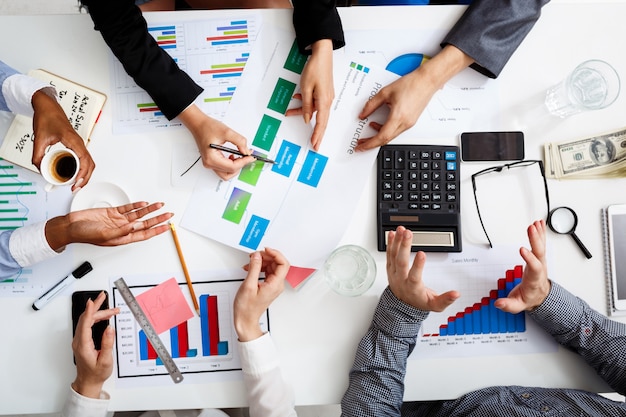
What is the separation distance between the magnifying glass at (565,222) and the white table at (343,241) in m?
0.02

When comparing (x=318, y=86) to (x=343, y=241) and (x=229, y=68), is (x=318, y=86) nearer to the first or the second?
(x=229, y=68)

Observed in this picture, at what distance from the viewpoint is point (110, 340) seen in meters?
0.93

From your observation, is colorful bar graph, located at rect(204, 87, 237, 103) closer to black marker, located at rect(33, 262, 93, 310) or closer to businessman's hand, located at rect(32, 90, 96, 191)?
businessman's hand, located at rect(32, 90, 96, 191)

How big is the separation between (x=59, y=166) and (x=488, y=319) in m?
0.95

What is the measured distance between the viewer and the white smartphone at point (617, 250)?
0.96 meters

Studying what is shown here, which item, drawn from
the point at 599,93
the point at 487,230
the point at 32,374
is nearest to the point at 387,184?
the point at 487,230

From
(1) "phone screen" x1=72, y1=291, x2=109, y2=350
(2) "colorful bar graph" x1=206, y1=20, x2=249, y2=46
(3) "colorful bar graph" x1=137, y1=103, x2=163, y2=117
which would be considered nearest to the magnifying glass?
(2) "colorful bar graph" x1=206, y1=20, x2=249, y2=46

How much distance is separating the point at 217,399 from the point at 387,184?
23.1 inches

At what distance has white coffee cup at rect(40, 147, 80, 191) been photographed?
2.89 feet

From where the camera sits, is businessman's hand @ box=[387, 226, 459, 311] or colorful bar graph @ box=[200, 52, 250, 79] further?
colorful bar graph @ box=[200, 52, 250, 79]

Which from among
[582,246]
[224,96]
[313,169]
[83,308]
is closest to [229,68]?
[224,96]

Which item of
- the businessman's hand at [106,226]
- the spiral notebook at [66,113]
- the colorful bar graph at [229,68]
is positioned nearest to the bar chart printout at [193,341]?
the businessman's hand at [106,226]

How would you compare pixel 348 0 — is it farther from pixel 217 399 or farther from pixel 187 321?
pixel 217 399

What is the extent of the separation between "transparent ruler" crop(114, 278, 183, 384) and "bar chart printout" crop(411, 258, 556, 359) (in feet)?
1.68
